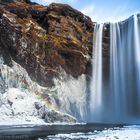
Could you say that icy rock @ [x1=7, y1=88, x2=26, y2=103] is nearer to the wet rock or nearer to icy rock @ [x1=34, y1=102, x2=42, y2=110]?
icy rock @ [x1=34, y1=102, x2=42, y2=110]

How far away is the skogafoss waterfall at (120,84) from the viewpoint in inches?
2972

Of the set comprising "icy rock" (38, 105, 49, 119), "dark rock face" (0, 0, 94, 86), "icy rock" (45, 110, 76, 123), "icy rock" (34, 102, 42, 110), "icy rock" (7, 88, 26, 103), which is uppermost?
"dark rock face" (0, 0, 94, 86)

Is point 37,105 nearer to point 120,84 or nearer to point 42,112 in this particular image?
point 42,112

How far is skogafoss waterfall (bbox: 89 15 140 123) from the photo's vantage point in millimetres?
75500

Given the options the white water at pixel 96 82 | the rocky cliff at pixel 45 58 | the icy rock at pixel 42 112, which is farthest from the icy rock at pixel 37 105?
the white water at pixel 96 82

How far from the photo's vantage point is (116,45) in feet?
260

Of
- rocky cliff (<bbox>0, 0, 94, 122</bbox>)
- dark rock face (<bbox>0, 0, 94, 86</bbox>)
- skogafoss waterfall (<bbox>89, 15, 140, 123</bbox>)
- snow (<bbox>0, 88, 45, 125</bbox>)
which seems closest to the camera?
snow (<bbox>0, 88, 45, 125</bbox>)

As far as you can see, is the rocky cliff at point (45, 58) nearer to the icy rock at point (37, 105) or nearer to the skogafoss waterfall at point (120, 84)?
the icy rock at point (37, 105)

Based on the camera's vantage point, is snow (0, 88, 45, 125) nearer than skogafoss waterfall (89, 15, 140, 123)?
Yes

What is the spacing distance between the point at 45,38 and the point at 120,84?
686 inches

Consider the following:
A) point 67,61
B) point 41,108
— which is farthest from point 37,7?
point 41,108

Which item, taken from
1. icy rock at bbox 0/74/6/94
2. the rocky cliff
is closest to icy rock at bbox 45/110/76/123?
the rocky cliff

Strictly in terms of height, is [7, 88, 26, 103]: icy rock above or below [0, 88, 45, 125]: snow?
above

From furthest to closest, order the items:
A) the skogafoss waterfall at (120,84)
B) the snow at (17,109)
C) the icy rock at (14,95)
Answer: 1. the skogafoss waterfall at (120,84)
2. the icy rock at (14,95)
3. the snow at (17,109)
